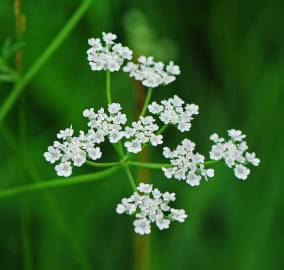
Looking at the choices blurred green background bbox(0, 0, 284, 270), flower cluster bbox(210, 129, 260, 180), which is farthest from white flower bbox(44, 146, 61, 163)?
blurred green background bbox(0, 0, 284, 270)

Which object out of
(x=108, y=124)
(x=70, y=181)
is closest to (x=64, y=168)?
(x=70, y=181)

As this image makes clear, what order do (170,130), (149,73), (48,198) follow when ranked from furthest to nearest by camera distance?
(170,130) < (48,198) < (149,73)

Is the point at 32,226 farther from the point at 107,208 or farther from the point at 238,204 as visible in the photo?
the point at 238,204

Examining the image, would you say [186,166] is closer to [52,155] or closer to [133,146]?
[133,146]

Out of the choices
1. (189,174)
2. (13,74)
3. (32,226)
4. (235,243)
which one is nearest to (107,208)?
(32,226)

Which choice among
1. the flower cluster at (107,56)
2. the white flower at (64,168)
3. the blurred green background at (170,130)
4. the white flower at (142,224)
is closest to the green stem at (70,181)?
the white flower at (64,168)

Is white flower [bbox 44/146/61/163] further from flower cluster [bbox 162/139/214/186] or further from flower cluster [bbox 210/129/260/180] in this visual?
flower cluster [bbox 210/129/260/180]
